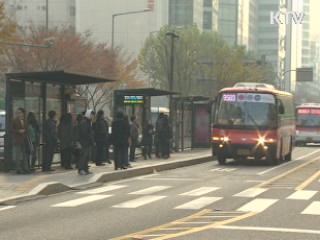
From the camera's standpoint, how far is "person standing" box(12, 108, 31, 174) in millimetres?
17303

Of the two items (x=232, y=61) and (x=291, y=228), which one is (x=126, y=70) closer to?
(x=232, y=61)

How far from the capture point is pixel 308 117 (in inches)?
1868

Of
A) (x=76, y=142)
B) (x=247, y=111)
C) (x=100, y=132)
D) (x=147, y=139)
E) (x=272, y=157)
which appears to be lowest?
(x=272, y=157)

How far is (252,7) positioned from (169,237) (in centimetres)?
14568

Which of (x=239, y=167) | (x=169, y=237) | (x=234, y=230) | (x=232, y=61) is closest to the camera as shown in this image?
(x=169, y=237)

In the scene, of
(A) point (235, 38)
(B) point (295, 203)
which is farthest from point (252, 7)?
(B) point (295, 203)

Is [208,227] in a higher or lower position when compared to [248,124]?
lower

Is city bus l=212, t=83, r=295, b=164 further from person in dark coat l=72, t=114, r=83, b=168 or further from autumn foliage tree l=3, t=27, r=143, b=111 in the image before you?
autumn foliage tree l=3, t=27, r=143, b=111

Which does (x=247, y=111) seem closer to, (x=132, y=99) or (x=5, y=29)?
(x=132, y=99)

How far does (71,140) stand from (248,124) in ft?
25.9

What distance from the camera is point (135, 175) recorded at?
19.5 m

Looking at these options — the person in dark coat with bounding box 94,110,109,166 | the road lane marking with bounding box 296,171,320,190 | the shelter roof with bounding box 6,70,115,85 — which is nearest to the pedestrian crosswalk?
the road lane marking with bounding box 296,171,320,190

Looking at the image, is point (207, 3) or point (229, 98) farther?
point (207, 3)

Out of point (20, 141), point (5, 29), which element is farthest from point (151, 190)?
point (5, 29)
